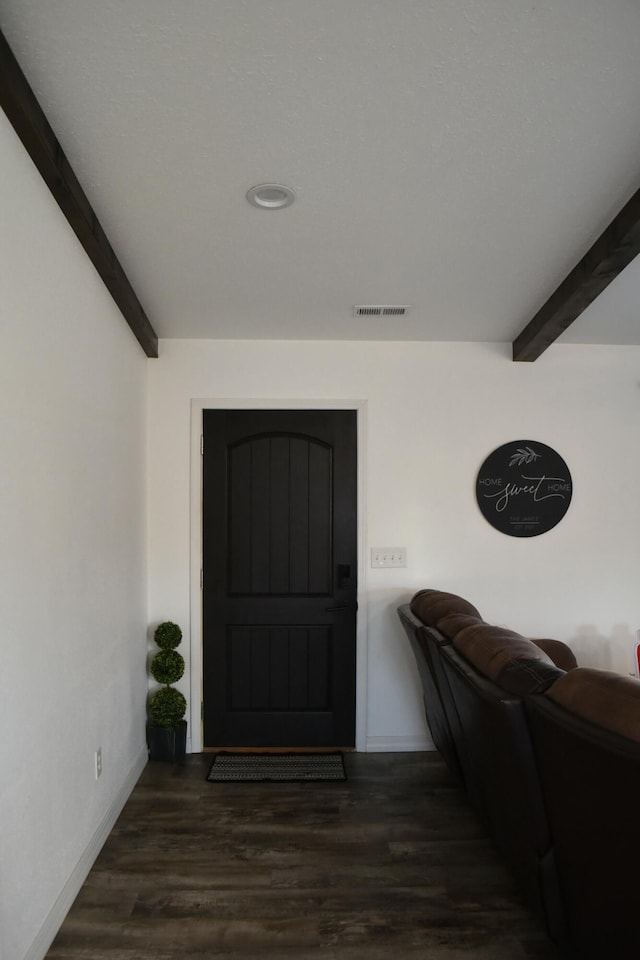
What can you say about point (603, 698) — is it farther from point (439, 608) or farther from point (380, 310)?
point (380, 310)

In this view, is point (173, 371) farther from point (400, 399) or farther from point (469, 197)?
point (469, 197)

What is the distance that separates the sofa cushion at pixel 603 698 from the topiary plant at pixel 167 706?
2638 millimetres

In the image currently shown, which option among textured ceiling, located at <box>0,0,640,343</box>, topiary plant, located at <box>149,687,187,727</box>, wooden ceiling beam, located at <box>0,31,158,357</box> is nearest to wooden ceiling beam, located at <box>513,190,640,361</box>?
textured ceiling, located at <box>0,0,640,343</box>

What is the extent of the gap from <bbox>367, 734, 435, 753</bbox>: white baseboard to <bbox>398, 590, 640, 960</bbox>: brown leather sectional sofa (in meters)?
1.59

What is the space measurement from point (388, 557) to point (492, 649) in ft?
6.63

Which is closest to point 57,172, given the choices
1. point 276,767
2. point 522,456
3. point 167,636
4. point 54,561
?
point 54,561

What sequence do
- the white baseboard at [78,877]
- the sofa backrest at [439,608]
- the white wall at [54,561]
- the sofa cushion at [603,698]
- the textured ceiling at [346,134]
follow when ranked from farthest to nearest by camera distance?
the sofa backrest at [439,608]
the white baseboard at [78,877]
the white wall at [54,561]
the textured ceiling at [346,134]
the sofa cushion at [603,698]

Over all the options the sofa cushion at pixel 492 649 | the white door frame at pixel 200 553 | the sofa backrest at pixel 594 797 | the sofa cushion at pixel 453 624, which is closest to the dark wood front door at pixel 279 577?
the white door frame at pixel 200 553


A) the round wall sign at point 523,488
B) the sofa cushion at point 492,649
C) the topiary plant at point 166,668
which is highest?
the round wall sign at point 523,488

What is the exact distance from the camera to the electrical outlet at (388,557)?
420cm

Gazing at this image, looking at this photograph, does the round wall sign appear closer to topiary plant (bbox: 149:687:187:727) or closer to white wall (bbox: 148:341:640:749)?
white wall (bbox: 148:341:640:749)

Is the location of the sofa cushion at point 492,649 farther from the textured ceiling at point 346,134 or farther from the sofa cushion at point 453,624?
the textured ceiling at point 346,134

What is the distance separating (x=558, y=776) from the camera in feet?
5.84

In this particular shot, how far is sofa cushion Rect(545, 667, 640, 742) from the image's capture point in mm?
1512
